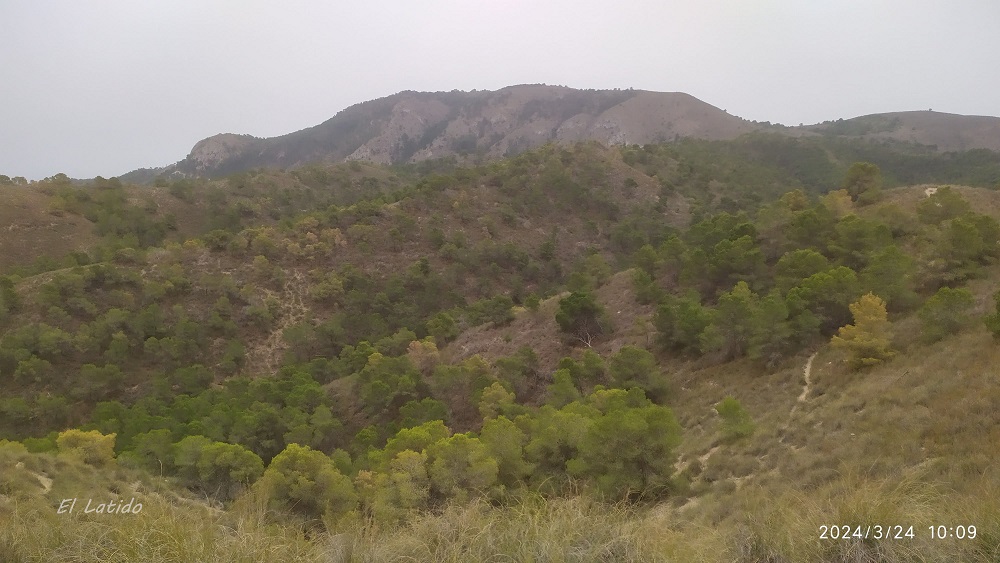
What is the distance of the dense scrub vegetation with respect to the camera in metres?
12.1

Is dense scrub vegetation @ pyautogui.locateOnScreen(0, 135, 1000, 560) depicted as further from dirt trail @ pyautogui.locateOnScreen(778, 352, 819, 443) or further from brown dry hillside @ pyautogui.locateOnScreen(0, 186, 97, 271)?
brown dry hillside @ pyautogui.locateOnScreen(0, 186, 97, 271)

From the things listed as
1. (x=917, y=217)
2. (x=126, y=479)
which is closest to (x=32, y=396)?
(x=126, y=479)

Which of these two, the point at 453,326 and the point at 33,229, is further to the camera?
the point at 33,229

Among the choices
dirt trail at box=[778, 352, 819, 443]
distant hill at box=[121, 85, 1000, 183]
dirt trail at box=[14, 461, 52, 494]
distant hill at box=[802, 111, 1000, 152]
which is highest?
distant hill at box=[121, 85, 1000, 183]

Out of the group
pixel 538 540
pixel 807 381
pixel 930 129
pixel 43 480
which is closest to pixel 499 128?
pixel 930 129

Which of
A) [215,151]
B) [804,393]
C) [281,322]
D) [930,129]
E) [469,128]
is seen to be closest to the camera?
[804,393]

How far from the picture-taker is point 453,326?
31688 mm

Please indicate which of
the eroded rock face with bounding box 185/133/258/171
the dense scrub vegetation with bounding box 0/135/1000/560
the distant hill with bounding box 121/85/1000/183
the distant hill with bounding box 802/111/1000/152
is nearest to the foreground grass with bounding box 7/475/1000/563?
the dense scrub vegetation with bounding box 0/135/1000/560

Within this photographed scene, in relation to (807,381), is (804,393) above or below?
below

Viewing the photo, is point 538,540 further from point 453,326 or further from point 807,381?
point 453,326

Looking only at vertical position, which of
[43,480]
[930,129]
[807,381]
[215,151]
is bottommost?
[807,381]

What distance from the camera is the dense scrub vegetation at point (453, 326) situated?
1215 cm

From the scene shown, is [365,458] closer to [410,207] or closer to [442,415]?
[442,415]

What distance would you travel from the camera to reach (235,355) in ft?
109
